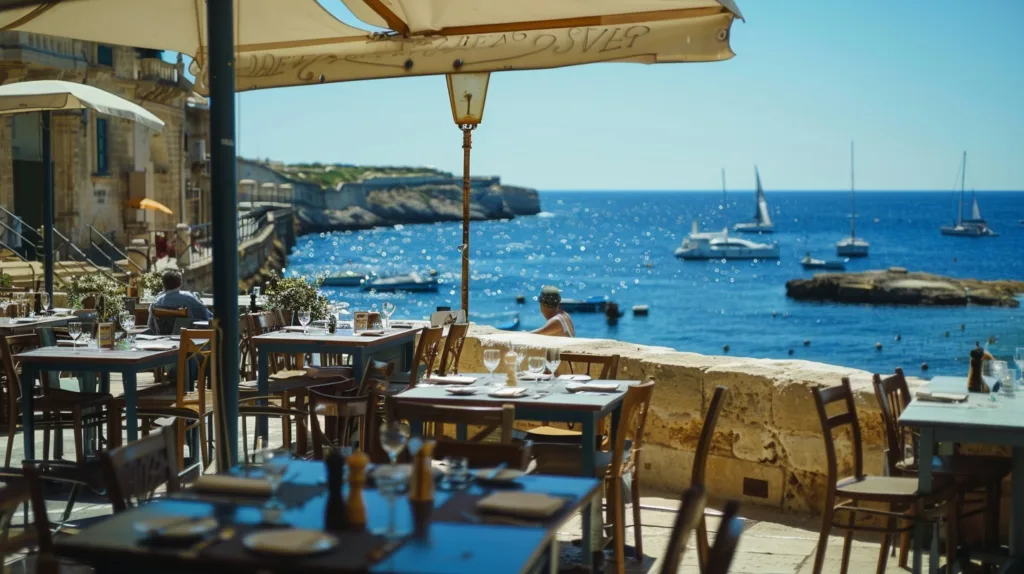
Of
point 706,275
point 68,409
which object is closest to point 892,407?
point 68,409

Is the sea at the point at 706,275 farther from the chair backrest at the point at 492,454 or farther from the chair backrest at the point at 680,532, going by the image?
the chair backrest at the point at 680,532

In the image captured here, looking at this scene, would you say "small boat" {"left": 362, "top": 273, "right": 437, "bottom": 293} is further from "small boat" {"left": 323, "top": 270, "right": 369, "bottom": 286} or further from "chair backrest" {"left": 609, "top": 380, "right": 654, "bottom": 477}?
"chair backrest" {"left": 609, "top": 380, "right": 654, "bottom": 477}

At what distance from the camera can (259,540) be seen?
2.54 m

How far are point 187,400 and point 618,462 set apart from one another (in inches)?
108

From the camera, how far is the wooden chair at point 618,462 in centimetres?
448

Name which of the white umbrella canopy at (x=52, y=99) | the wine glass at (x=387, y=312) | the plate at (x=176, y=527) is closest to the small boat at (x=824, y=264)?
the white umbrella canopy at (x=52, y=99)

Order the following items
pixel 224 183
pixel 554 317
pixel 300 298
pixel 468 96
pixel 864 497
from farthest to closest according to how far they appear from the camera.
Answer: pixel 300 298 → pixel 468 96 → pixel 554 317 → pixel 864 497 → pixel 224 183

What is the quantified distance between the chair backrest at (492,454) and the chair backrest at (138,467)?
2.87 ft

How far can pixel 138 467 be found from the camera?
3156 millimetres

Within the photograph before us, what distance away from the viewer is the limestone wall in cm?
571

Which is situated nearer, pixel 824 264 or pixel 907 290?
pixel 907 290

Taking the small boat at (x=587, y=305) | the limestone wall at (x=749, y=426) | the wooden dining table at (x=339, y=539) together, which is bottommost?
the small boat at (x=587, y=305)

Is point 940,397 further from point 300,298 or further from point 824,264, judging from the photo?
point 824,264

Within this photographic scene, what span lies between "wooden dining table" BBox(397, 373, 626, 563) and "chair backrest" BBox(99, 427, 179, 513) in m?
1.67
